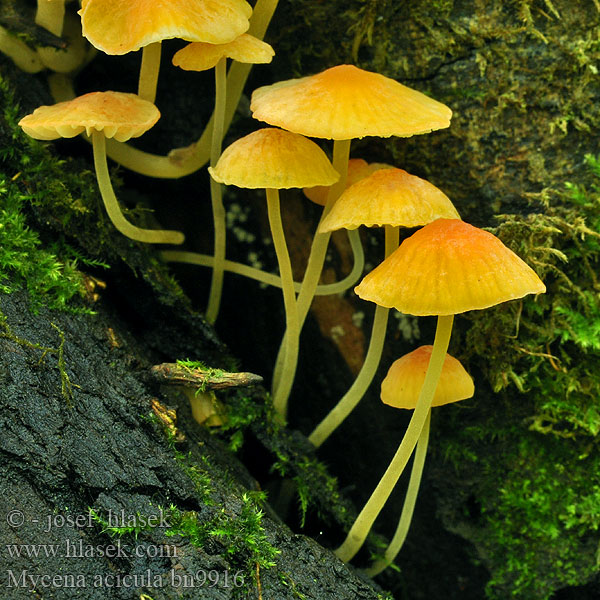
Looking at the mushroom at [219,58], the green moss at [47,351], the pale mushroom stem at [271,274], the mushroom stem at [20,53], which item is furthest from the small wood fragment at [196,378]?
the mushroom stem at [20,53]

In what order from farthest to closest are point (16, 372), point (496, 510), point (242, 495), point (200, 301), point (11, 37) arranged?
point (200, 301), point (496, 510), point (11, 37), point (242, 495), point (16, 372)

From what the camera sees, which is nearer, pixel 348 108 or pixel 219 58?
pixel 348 108

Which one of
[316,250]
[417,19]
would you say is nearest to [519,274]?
[316,250]

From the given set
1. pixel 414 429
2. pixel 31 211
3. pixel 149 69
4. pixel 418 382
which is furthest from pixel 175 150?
pixel 414 429

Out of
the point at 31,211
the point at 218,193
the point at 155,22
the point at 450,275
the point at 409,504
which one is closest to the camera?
the point at 450,275

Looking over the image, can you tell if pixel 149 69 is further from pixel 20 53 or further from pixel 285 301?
pixel 285 301

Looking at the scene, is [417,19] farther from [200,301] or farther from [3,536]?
[3,536]
